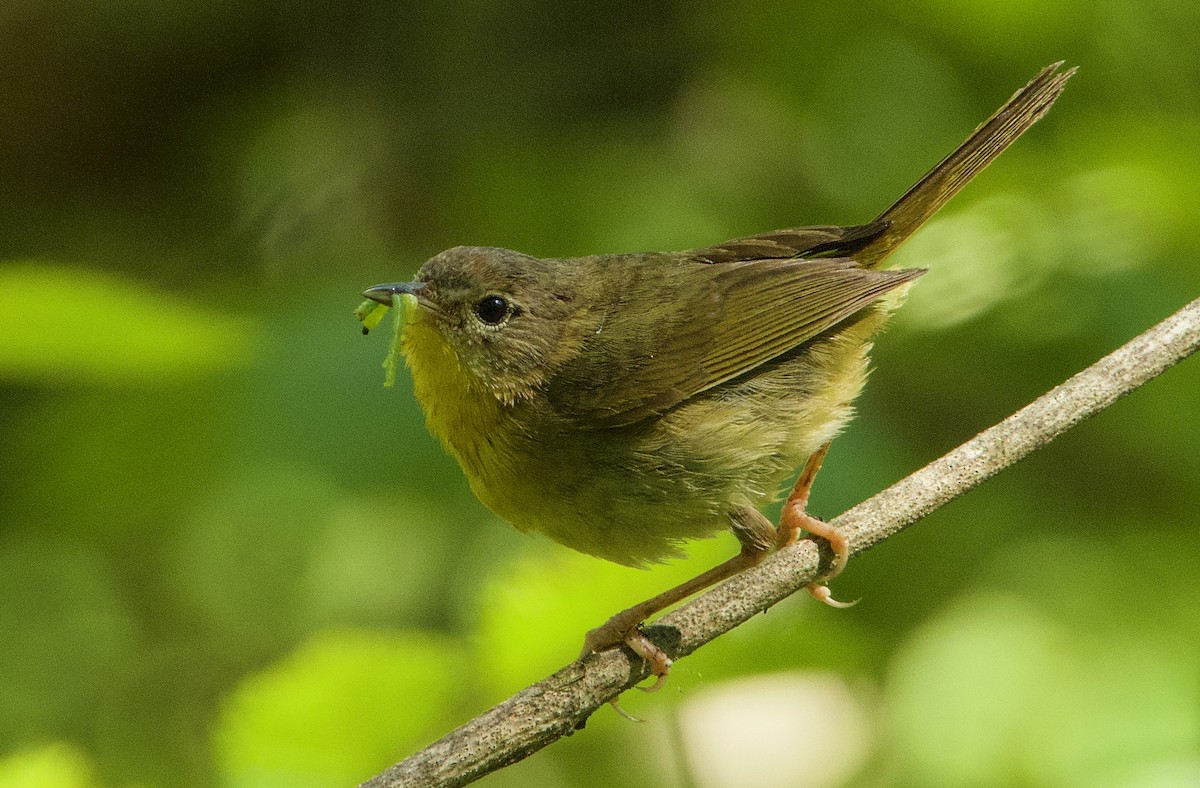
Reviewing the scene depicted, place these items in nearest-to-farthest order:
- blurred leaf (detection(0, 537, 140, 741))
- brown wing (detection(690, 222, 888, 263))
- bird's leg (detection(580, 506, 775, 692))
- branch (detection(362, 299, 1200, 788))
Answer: branch (detection(362, 299, 1200, 788)), bird's leg (detection(580, 506, 775, 692)), brown wing (detection(690, 222, 888, 263)), blurred leaf (detection(0, 537, 140, 741))

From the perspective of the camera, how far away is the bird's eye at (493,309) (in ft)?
11.1

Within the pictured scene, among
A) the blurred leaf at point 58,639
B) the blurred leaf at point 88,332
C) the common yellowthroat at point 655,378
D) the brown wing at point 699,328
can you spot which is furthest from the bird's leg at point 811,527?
the blurred leaf at point 58,639

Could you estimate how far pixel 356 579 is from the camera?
14.6 feet

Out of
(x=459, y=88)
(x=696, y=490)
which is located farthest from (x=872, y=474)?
(x=459, y=88)

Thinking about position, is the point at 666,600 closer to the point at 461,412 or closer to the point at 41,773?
the point at 461,412

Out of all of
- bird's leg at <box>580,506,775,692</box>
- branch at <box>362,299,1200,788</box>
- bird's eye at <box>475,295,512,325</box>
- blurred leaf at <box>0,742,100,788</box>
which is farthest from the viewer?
bird's eye at <box>475,295,512,325</box>

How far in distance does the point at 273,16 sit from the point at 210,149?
2.47ft

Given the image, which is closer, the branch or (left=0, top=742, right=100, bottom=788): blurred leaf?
(left=0, top=742, right=100, bottom=788): blurred leaf

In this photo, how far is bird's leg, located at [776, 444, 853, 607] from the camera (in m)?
3.04

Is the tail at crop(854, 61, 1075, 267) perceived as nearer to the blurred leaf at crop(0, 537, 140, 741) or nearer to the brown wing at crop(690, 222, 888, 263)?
the brown wing at crop(690, 222, 888, 263)

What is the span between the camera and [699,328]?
11.4ft

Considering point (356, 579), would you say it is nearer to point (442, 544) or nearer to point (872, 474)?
point (442, 544)

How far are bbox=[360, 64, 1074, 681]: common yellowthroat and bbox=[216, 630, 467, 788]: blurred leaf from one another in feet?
2.06

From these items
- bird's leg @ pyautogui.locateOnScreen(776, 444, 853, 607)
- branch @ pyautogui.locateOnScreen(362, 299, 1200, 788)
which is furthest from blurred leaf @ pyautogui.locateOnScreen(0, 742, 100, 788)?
bird's leg @ pyautogui.locateOnScreen(776, 444, 853, 607)
